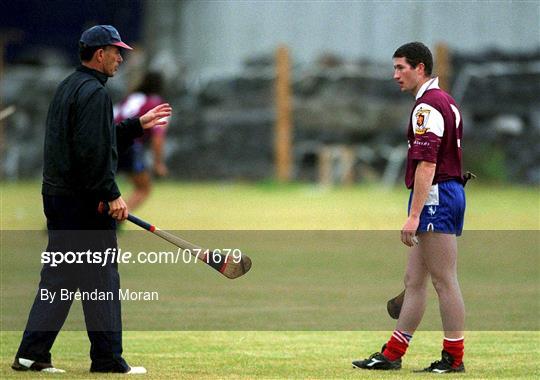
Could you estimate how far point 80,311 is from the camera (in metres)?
9.75

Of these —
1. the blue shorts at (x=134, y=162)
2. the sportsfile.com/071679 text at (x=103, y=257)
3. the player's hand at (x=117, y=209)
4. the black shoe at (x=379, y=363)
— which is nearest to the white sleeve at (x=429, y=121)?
the black shoe at (x=379, y=363)

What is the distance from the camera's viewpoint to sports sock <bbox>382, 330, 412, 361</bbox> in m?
7.27

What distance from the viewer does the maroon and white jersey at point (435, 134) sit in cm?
695

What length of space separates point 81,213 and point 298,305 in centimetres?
346

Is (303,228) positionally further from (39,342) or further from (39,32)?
(39,32)

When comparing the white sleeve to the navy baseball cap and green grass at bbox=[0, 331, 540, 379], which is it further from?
the navy baseball cap

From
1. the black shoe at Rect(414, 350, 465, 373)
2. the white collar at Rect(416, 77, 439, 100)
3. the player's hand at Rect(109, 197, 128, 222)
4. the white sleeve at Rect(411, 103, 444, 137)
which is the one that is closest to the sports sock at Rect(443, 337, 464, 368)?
the black shoe at Rect(414, 350, 465, 373)

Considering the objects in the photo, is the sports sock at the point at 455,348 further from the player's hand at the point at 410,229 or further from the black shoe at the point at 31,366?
the black shoe at the point at 31,366

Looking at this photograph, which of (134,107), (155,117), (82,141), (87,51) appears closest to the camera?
(82,141)

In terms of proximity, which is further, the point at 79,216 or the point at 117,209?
the point at 79,216

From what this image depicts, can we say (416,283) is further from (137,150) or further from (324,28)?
(324,28)

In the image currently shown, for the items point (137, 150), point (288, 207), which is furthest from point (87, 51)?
point (288, 207)

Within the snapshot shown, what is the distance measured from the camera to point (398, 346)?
23.9 feet

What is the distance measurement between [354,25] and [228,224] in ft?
42.6
